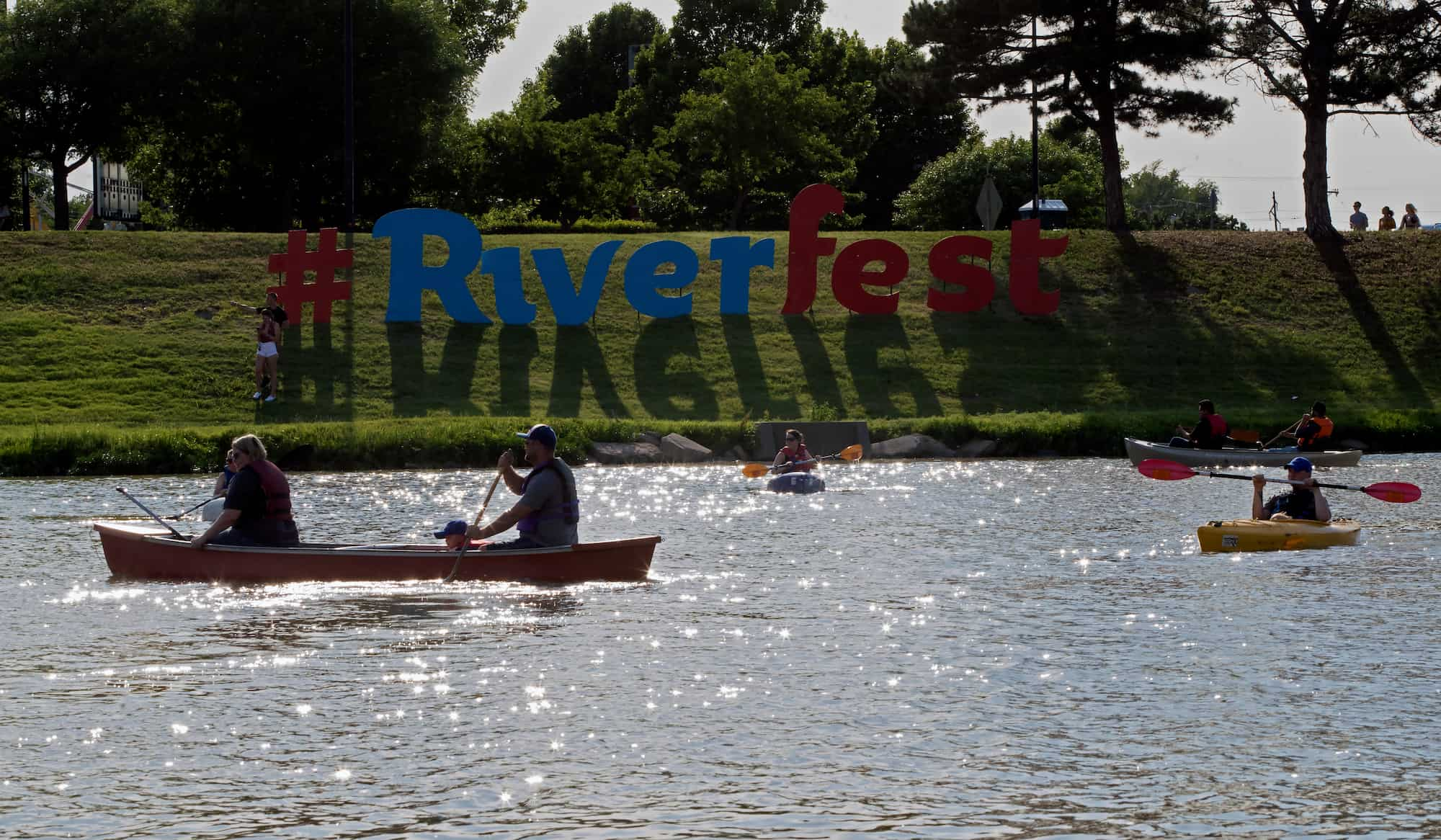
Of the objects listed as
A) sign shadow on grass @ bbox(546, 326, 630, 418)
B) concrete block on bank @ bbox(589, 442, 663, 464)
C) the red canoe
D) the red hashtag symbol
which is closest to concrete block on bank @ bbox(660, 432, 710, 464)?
concrete block on bank @ bbox(589, 442, 663, 464)

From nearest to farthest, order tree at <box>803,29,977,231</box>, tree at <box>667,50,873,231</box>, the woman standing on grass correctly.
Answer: the woman standing on grass → tree at <box>667,50,873,231</box> → tree at <box>803,29,977,231</box>

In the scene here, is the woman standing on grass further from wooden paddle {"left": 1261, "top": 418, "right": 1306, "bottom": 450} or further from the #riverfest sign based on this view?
wooden paddle {"left": 1261, "top": 418, "right": 1306, "bottom": 450}

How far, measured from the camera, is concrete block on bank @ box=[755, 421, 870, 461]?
35031 millimetres

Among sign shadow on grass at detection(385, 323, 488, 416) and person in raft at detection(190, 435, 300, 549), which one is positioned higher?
sign shadow on grass at detection(385, 323, 488, 416)

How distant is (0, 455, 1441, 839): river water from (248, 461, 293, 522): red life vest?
33.3 inches

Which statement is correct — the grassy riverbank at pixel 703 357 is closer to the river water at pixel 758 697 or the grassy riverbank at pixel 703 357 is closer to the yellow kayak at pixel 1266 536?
the river water at pixel 758 697

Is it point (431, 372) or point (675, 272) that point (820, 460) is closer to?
point (431, 372)

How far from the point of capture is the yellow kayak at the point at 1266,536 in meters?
20.2

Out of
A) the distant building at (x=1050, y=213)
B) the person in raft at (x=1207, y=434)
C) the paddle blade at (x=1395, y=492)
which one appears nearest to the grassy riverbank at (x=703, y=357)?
the person in raft at (x=1207, y=434)

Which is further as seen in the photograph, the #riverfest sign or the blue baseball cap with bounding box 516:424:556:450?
the #riverfest sign

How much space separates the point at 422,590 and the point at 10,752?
6793 mm

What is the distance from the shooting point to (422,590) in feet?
57.6

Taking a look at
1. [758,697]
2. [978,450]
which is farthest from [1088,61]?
[758,697]

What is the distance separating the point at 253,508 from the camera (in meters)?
17.6
